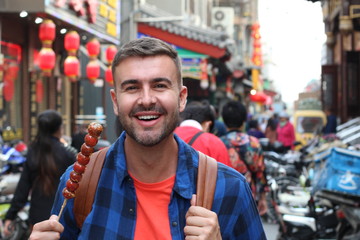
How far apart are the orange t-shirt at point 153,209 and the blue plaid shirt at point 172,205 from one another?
0.03 metres

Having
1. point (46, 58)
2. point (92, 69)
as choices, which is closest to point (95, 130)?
point (46, 58)

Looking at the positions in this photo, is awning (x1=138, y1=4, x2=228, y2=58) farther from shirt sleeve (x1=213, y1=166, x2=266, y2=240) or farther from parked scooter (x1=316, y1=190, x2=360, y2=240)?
shirt sleeve (x1=213, y1=166, x2=266, y2=240)

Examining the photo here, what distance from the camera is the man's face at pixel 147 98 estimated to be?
8.80 feet

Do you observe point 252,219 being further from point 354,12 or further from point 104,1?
point 104,1

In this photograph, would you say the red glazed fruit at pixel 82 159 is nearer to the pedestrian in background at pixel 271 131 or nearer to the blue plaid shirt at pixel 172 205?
the blue plaid shirt at pixel 172 205

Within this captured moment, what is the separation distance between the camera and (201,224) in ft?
8.17

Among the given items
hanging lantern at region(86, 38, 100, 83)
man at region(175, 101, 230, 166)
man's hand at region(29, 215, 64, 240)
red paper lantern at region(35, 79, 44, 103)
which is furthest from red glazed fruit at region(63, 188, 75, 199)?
red paper lantern at region(35, 79, 44, 103)

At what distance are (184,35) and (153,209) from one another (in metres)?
20.7

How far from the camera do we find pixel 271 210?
38.2 feet

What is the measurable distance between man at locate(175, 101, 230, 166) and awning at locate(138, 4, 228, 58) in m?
15.9

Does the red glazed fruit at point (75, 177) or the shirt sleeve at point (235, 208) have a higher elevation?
the red glazed fruit at point (75, 177)

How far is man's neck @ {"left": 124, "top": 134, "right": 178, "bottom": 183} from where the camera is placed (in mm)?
2758

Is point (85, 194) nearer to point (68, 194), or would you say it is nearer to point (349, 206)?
point (68, 194)

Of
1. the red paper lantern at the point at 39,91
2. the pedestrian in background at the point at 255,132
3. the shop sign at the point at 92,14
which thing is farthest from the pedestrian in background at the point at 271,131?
the red paper lantern at the point at 39,91
